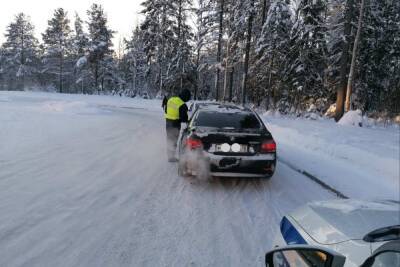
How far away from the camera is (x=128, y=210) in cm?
573

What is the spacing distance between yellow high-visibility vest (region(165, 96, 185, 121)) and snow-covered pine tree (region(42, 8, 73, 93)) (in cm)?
5751

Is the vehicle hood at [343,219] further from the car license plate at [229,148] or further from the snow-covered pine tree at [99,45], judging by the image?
the snow-covered pine tree at [99,45]

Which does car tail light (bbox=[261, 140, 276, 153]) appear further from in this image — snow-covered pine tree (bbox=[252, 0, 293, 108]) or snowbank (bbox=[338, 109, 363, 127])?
snow-covered pine tree (bbox=[252, 0, 293, 108])

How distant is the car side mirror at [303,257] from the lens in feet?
6.55

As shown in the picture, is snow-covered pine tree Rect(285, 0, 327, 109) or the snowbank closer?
the snowbank

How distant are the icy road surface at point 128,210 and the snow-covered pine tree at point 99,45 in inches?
1960

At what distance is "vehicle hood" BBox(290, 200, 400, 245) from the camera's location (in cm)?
227

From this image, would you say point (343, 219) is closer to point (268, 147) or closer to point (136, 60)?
point (268, 147)

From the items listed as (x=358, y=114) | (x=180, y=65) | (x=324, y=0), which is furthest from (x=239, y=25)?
(x=358, y=114)

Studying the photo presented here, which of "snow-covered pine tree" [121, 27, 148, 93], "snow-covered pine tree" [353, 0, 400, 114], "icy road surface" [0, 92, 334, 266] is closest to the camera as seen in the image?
"icy road surface" [0, 92, 334, 266]

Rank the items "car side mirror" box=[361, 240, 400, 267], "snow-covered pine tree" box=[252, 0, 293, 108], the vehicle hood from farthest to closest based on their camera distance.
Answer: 1. "snow-covered pine tree" box=[252, 0, 293, 108]
2. the vehicle hood
3. "car side mirror" box=[361, 240, 400, 267]

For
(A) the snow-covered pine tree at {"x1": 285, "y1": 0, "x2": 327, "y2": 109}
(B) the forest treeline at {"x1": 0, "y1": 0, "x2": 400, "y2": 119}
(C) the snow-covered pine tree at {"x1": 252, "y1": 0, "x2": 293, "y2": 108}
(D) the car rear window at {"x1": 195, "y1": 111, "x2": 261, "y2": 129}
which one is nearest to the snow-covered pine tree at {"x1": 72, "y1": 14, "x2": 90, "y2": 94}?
(B) the forest treeline at {"x1": 0, "y1": 0, "x2": 400, "y2": 119}

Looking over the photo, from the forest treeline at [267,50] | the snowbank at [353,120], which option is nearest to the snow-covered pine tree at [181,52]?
the forest treeline at [267,50]

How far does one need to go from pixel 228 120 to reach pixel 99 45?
2102 inches
